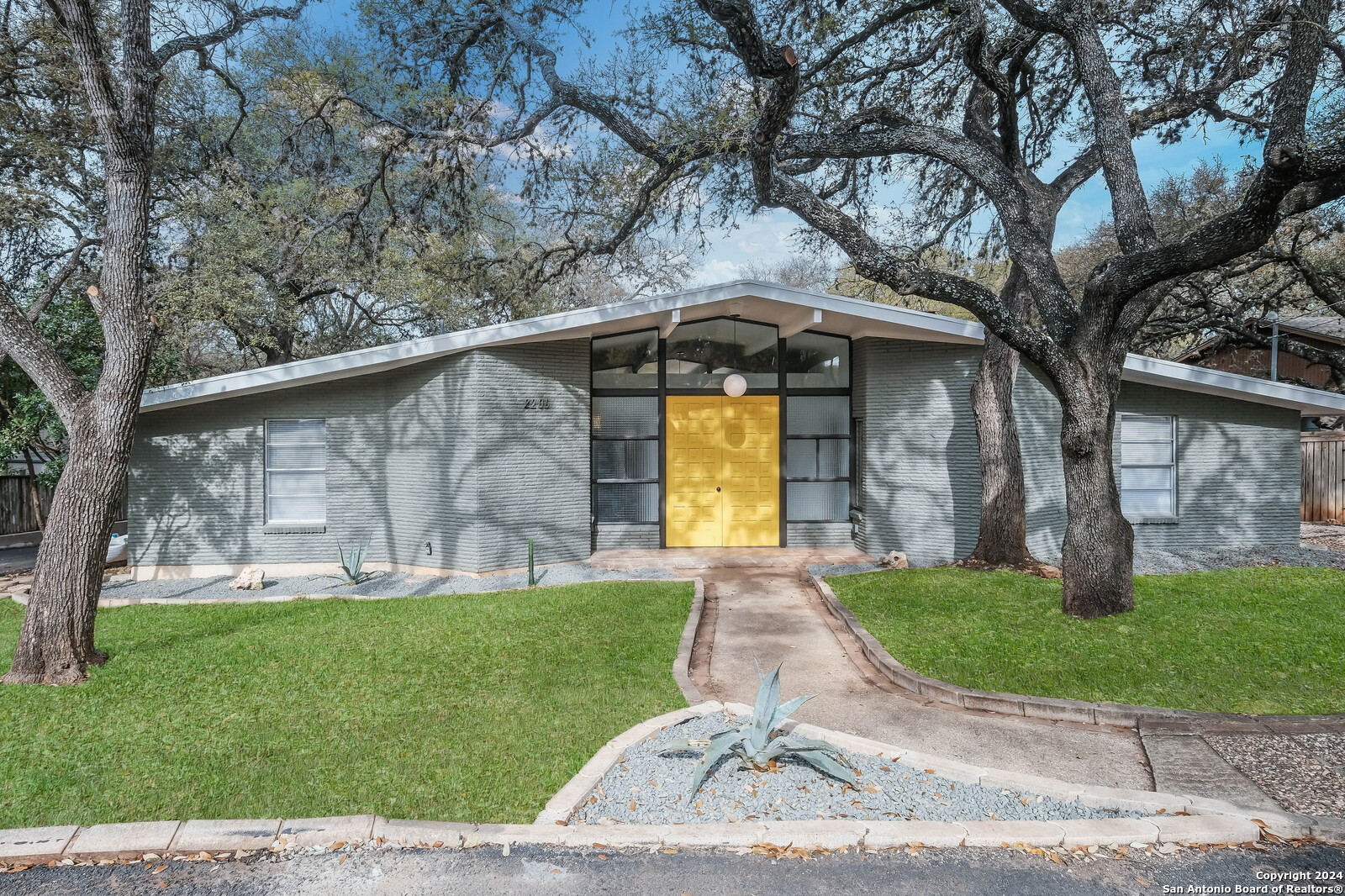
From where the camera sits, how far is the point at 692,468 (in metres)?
11.3

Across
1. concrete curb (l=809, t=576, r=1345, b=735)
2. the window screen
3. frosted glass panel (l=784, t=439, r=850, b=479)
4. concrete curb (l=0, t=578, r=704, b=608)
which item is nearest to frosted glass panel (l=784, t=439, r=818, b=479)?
frosted glass panel (l=784, t=439, r=850, b=479)

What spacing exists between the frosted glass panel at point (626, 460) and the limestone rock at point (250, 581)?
4964 mm

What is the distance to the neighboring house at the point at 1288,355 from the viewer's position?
60.6 feet

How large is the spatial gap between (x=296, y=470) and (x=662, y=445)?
5647 mm

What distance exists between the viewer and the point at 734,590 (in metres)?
8.80

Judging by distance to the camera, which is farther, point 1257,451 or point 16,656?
point 1257,451

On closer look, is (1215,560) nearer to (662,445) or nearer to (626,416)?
(662,445)

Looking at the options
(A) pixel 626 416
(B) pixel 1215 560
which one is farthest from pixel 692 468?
(B) pixel 1215 560

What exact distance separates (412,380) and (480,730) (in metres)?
6.80

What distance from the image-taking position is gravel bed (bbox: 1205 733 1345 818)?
141 inches

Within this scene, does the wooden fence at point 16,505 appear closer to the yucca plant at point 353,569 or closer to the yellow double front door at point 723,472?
the yucca plant at point 353,569

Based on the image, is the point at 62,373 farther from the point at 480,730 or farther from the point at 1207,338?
the point at 1207,338

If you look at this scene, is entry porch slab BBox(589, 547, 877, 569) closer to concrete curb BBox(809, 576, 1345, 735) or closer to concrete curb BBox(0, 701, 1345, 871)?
concrete curb BBox(809, 576, 1345, 735)

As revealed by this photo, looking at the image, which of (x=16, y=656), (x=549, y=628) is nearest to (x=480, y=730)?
(x=549, y=628)
